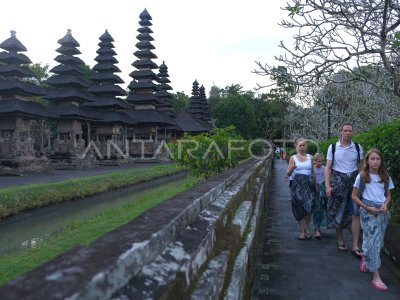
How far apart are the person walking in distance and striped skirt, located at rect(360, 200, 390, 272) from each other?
3.04ft

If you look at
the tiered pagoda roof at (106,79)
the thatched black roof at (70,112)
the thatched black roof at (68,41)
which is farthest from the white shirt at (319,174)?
the tiered pagoda roof at (106,79)

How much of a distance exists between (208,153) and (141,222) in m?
10.1

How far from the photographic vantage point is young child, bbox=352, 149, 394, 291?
4070 mm

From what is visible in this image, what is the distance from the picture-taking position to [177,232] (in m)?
2.11

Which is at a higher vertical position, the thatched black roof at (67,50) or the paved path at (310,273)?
the thatched black roof at (67,50)

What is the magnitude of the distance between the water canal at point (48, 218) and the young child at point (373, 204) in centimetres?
785

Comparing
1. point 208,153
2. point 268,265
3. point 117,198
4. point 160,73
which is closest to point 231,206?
point 268,265

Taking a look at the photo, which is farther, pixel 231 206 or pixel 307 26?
pixel 307 26

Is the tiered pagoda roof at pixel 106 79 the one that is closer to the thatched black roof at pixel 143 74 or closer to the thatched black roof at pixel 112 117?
the thatched black roof at pixel 112 117

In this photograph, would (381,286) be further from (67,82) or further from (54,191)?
(67,82)

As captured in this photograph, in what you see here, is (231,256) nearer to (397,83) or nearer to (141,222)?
(141,222)

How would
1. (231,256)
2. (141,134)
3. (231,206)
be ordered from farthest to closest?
(141,134) → (231,206) → (231,256)

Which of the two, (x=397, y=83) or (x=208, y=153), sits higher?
(x=397, y=83)

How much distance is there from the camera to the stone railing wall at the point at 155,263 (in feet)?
4.03
